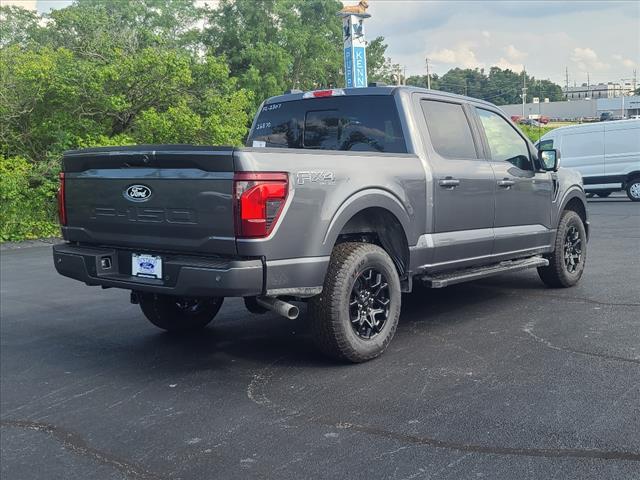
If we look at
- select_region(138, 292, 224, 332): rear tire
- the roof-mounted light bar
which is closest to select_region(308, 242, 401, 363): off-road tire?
select_region(138, 292, 224, 332): rear tire

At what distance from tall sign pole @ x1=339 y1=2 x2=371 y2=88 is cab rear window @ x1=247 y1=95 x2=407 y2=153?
989cm

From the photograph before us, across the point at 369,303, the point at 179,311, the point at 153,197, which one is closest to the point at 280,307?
the point at 369,303

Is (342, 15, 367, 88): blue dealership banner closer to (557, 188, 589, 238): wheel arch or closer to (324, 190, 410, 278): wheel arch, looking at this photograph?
(557, 188, 589, 238): wheel arch

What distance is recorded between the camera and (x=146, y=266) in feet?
15.3

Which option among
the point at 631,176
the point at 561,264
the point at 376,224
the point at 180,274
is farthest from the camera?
the point at 631,176

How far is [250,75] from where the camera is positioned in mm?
33750

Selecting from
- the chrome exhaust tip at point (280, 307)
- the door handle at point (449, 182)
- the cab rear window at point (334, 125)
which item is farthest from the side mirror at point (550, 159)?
the chrome exhaust tip at point (280, 307)

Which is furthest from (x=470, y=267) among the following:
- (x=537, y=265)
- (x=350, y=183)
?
(x=350, y=183)

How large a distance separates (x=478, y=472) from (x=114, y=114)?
15.4 meters

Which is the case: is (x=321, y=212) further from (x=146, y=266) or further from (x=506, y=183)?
(x=506, y=183)

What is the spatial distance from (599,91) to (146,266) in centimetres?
16782

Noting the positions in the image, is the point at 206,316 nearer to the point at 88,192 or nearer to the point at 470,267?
the point at 88,192

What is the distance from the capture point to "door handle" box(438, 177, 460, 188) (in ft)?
18.4

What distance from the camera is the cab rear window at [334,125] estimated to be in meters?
5.62
